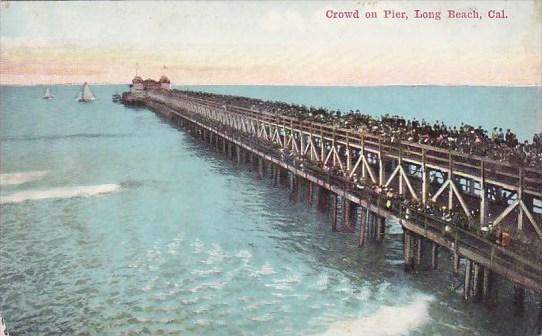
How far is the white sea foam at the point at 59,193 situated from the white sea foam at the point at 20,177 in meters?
3.66

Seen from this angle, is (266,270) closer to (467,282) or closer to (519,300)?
(467,282)

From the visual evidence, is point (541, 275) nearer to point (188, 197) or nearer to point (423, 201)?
point (423, 201)

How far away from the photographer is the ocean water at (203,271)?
41.9 feet

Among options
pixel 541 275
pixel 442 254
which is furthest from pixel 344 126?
pixel 541 275

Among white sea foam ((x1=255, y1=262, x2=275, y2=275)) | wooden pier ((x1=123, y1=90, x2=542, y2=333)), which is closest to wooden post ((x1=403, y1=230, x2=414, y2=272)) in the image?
wooden pier ((x1=123, y1=90, x2=542, y2=333))

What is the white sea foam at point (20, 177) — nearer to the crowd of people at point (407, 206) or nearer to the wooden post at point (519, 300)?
the crowd of people at point (407, 206)

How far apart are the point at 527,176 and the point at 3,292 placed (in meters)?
13.8

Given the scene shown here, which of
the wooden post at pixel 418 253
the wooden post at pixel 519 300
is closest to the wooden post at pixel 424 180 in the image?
the wooden post at pixel 418 253

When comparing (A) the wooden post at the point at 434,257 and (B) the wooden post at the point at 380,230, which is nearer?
(A) the wooden post at the point at 434,257

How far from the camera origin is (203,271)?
1617 cm

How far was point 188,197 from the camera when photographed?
26.0 m

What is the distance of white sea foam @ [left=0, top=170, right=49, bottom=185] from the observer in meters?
30.5

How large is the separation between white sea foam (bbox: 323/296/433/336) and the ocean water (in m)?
0.03

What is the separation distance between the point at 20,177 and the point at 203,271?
20.2m
